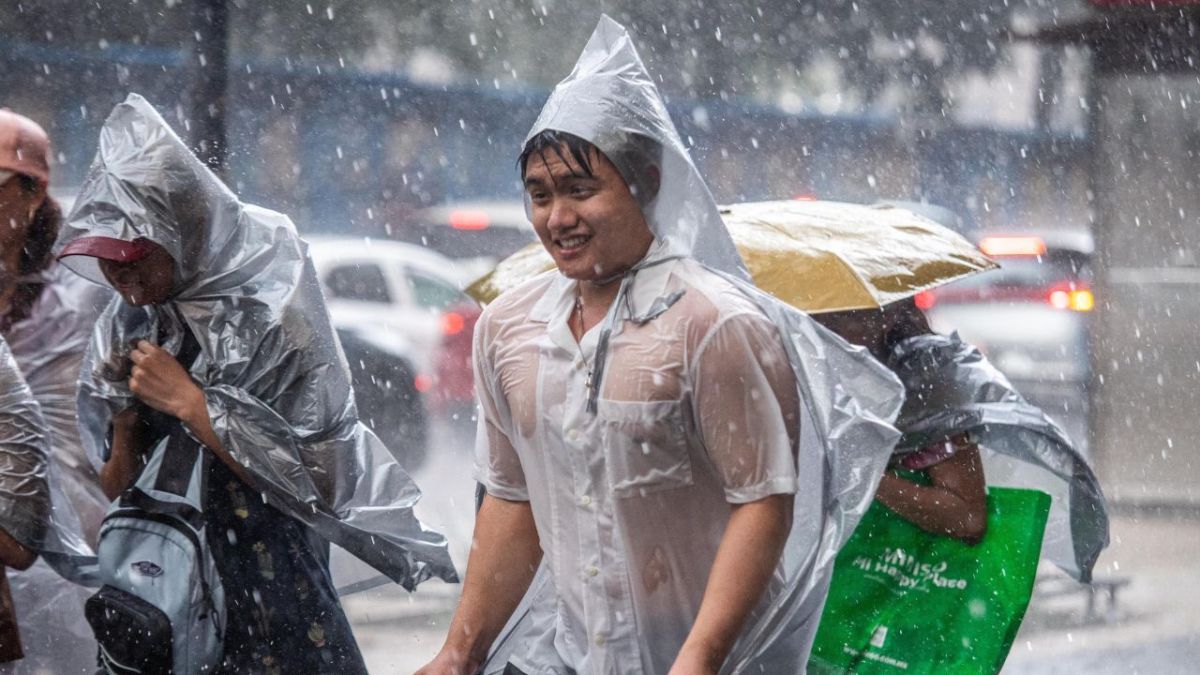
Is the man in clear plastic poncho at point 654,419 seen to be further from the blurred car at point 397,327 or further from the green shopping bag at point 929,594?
the blurred car at point 397,327

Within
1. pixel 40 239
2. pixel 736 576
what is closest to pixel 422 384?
pixel 40 239

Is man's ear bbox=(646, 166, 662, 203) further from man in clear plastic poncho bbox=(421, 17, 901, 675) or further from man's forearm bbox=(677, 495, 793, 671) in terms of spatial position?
man's forearm bbox=(677, 495, 793, 671)

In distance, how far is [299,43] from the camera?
936 inches

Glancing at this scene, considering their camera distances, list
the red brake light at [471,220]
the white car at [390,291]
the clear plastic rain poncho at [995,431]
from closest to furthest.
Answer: the clear plastic rain poncho at [995,431], the white car at [390,291], the red brake light at [471,220]

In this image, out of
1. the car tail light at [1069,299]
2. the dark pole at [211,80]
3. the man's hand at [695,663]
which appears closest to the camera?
the man's hand at [695,663]

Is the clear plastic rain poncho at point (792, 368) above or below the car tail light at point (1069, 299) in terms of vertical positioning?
above

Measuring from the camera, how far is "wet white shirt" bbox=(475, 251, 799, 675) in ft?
A: 8.73

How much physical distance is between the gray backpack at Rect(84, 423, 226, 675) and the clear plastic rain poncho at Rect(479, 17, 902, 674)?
2.54 ft

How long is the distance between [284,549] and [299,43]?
21.0 meters

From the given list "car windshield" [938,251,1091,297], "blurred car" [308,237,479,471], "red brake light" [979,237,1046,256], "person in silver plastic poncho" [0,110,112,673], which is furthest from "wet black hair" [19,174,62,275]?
"red brake light" [979,237,1046,256]

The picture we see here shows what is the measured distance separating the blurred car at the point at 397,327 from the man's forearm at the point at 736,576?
899 centimetres

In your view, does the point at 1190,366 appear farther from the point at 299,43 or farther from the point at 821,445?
the point at 299,43

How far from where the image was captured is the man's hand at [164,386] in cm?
355

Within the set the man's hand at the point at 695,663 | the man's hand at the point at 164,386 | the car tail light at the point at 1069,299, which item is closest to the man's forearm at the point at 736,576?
the man's hand at the point at 695,663
